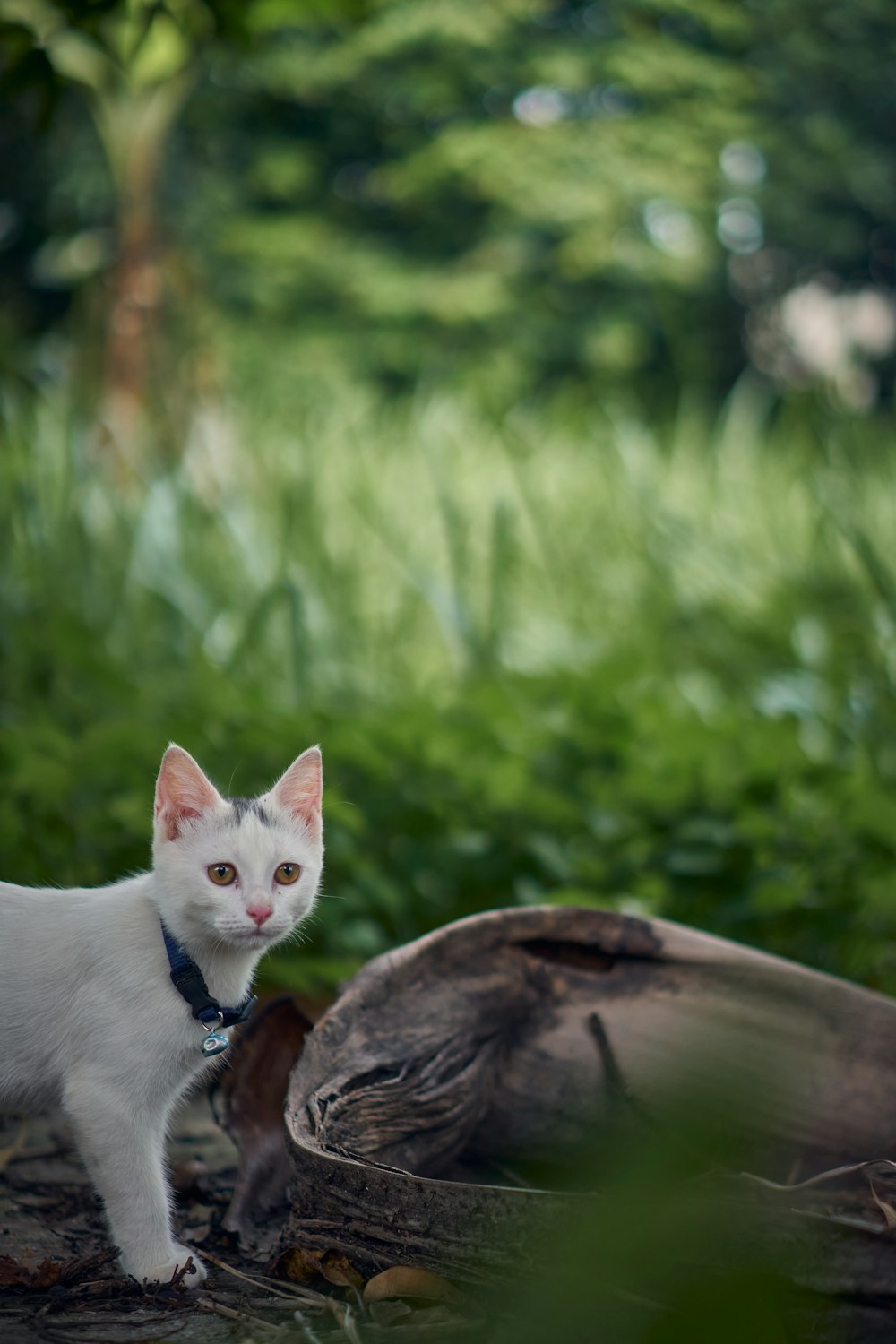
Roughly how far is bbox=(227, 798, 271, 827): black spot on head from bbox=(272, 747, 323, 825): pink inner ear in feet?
0.04

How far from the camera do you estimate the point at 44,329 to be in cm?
510

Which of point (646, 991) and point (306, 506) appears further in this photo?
point (306, 506)

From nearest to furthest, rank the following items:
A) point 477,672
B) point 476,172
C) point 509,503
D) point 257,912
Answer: point 257,912, point 477,672, point 509,503, point 476,172

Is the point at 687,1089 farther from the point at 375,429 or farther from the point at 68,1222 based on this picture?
the point at 375,429

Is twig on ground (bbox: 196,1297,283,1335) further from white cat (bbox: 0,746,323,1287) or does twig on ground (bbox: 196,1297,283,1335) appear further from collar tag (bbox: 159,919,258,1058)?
collar tag (bbox: 159,919,258,1058)

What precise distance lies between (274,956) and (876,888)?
0.63 metres

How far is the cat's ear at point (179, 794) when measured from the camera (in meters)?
0.62

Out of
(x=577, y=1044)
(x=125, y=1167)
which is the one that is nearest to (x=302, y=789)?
(x=125, y=1167)

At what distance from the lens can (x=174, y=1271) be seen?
65 cm

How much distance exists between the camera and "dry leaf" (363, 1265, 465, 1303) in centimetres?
65

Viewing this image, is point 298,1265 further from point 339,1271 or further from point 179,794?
point 179,794

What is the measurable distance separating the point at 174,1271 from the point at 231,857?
24 centimetres

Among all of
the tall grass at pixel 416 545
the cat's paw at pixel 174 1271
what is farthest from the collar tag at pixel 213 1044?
the tall grass at pixel 416 545

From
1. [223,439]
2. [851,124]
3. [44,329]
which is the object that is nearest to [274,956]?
[223,439]
